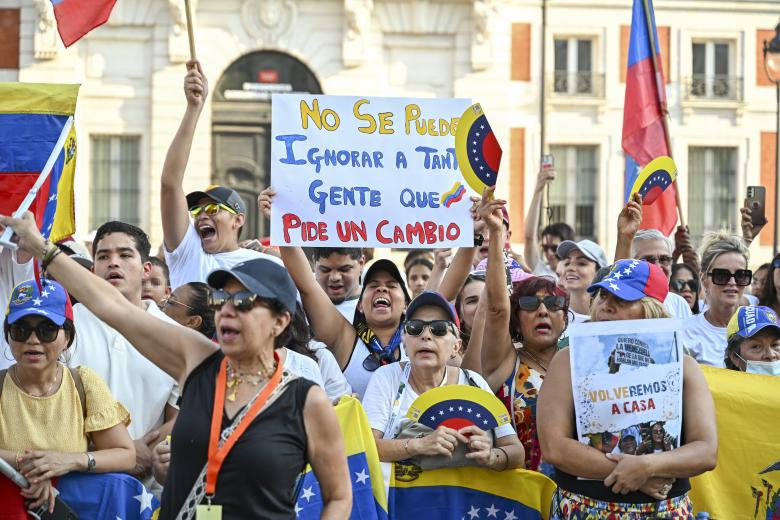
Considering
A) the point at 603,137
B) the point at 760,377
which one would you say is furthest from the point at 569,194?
the point at 760,377

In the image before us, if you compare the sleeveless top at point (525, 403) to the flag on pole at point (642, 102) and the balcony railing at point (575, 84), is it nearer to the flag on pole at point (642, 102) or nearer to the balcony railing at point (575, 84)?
the flag on pole at point (642, 102)

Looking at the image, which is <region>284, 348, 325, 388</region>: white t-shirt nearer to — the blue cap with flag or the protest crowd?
the protest crowd

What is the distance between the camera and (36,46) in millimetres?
25031

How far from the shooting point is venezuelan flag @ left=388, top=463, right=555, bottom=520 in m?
5.37

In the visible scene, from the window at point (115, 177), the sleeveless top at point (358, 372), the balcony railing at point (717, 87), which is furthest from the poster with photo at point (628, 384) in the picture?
the balcony railing at point (717, 87)

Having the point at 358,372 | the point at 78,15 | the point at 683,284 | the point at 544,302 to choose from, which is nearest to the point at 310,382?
the point at 358,372

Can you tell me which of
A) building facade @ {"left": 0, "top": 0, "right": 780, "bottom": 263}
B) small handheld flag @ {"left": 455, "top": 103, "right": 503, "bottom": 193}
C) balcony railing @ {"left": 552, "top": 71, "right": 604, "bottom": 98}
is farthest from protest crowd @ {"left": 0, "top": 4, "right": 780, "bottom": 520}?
balcony railing @ {"left": 552, "top": 71, "right": 604, "bottom": 98}

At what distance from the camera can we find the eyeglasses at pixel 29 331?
477 cm

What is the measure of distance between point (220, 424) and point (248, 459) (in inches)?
5.8

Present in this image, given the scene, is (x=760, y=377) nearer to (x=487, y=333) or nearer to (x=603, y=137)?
(x=487, y=333)

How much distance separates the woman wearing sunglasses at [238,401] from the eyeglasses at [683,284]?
576cm

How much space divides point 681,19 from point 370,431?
24188 mm

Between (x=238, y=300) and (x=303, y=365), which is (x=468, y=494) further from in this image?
(x=238, y=300)

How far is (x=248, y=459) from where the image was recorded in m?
3.77
